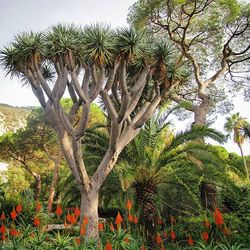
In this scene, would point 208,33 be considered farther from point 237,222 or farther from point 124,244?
point 124,244

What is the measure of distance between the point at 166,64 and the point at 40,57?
4.51 meters

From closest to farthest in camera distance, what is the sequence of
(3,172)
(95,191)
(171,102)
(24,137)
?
1. (95,191)
2. (171,102)
3. (24,137)
4. (3,172)

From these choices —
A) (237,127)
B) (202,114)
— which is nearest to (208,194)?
(202,114)

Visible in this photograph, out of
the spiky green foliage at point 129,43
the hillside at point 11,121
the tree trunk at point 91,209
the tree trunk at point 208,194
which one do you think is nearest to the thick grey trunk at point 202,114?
the tree trunk at point 208,194

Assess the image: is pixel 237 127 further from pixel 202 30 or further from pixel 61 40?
pixel 61 40

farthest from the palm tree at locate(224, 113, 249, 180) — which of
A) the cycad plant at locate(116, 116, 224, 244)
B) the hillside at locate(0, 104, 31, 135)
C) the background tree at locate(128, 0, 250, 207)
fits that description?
the hillside at locate(0, 104, 31, 135)

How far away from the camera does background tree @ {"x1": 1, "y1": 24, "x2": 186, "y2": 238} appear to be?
10711mm

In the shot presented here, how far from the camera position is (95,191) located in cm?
1069

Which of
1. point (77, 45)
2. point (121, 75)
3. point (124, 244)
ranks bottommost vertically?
point (124, 244)

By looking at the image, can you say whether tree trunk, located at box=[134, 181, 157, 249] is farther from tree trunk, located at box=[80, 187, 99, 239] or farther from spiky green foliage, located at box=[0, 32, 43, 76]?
spiky green foliage, located at box=[0, 32, 43, 76]

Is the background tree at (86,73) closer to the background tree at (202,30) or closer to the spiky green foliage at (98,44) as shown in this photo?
the spiky green foliage at (98,44)

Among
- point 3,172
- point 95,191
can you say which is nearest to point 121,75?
point 95,191

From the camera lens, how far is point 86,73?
11703mm

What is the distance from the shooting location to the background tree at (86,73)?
1071cm
